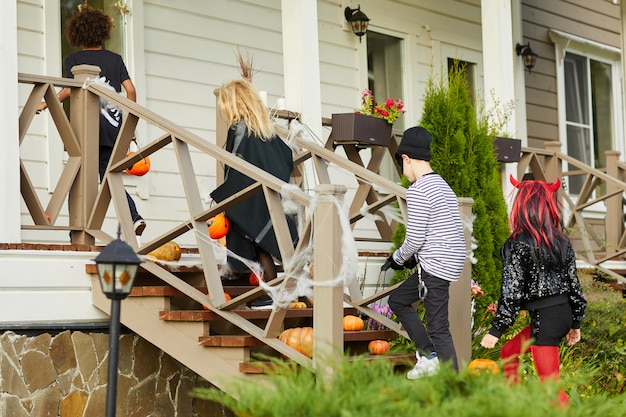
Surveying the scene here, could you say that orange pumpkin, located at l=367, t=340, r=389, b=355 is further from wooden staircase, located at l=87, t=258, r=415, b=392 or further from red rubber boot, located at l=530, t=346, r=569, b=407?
red rubber boot, located at l=530, t=346, r=569, b=407

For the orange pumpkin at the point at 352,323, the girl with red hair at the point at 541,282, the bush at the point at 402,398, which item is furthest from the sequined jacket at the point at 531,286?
the bush at the point at 402,398

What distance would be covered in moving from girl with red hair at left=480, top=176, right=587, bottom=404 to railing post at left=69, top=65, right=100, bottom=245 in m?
2.50

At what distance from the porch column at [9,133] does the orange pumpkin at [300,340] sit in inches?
68.6

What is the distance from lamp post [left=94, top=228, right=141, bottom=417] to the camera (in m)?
4.11

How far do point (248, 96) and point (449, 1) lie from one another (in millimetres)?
6484

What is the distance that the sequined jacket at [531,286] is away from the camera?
542 cm

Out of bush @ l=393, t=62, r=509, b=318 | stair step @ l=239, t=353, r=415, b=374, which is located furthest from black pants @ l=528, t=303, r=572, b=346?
bush @ l=393, t=62, r=509, b=318

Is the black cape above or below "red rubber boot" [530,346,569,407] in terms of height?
above

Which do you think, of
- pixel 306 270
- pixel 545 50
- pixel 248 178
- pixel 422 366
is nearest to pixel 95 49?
pixel 248 178

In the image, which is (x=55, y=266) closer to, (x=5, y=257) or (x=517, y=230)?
(x=5, y=257)

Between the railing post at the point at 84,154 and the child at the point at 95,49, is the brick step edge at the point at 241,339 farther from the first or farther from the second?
the child at the point at 95,49

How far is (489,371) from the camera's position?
4055mm

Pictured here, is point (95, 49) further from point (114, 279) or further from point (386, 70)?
point (386, 70)

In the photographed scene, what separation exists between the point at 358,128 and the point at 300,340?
309 centimetres
